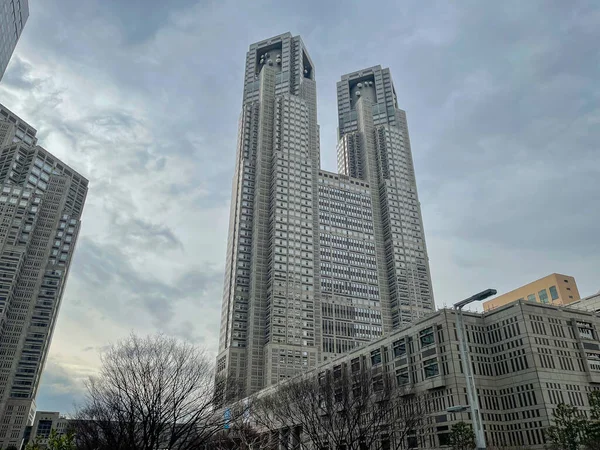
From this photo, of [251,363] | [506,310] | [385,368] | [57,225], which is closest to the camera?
[506,310]

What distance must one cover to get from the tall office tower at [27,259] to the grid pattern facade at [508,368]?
13280cm

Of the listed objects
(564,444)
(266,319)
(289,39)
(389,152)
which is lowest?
(564,444)

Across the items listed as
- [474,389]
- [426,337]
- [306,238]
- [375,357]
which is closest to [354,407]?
[426,337]

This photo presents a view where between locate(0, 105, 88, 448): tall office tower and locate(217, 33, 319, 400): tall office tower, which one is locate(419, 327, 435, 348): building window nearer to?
locate(217, 33, 319, 400): tall office tower

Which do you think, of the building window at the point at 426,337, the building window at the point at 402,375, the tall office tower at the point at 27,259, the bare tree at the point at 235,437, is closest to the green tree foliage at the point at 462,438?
the building window at the point at 426,337

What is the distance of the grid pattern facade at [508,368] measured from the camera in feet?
227

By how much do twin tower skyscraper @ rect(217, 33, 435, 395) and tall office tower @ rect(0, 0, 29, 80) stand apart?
80.9 meters

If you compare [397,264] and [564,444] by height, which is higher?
[397,264]

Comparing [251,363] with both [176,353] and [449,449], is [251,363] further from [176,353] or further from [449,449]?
[176,353]

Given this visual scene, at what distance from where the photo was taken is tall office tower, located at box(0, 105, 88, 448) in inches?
5910

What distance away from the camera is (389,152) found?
613 ft

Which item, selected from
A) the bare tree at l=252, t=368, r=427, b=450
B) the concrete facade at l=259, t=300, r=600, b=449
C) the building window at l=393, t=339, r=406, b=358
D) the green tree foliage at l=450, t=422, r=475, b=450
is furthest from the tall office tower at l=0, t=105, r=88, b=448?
the green tree foliage at l=450, t=422, r=475, b=450

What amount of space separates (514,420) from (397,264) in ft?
301

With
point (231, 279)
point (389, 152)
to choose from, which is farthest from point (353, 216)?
point (231, 279)
